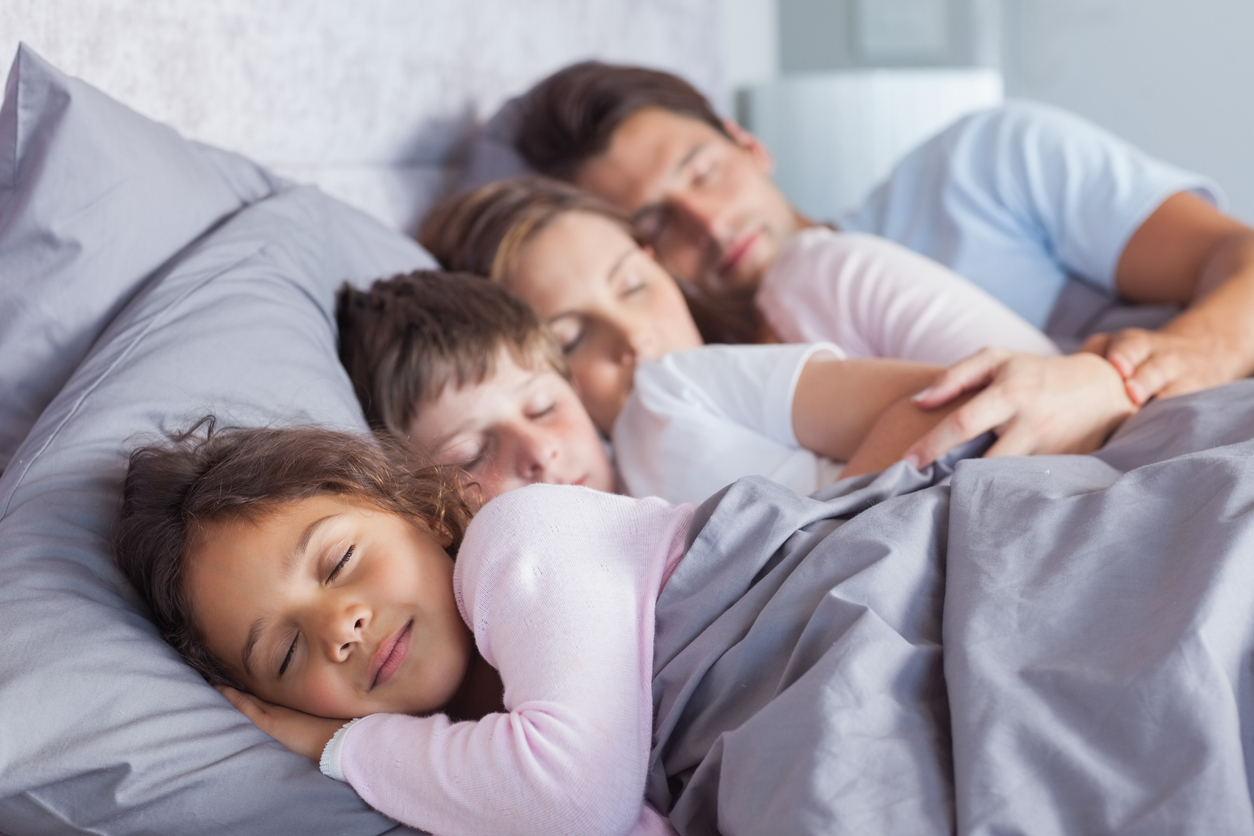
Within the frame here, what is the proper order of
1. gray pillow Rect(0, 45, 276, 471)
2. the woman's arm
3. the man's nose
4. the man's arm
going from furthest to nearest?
1. the man's nose
2. the man's arm
3. the woman's arm
4. gray pillow Rect(0, 45, 276, 471)

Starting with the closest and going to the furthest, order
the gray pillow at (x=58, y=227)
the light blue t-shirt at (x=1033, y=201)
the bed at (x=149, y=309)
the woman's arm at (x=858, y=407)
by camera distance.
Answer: the bed at (x=149, y=309) → the gray pillow at (x=58, y=227) → the woman's arm at (x=858, y=407) → the light blue t-shirt at (x=1033, y=201)

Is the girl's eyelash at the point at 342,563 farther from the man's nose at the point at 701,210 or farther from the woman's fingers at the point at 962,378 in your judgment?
the man's nose at the point at 701,210

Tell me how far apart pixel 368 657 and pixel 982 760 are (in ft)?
1.42

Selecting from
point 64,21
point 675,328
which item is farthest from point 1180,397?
point 64,21

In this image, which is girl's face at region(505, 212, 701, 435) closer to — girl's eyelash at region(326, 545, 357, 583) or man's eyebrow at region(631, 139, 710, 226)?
man's eyebrow at region(631, 139, 710, 226)

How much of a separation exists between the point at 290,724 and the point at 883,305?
85cm

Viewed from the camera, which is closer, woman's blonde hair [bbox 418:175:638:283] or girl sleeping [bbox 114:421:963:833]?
girl sleeping [bbox 114:421:963:833]

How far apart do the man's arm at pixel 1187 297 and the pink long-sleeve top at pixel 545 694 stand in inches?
25.0

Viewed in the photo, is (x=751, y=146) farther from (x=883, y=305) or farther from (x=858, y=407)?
(x=858, y=407)

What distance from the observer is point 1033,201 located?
1.58 metres

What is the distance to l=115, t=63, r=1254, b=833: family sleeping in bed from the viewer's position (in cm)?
70

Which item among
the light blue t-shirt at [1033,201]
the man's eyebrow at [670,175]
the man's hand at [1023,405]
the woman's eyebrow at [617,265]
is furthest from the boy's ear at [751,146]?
the man's hand at [1023,405]

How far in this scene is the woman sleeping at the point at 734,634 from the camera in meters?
0.56

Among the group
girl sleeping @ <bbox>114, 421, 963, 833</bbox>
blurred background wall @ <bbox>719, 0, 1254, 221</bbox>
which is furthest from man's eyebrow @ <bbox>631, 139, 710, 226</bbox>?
blurred background wall @ <bbox>719, 0, 1254, 221</bbox>
